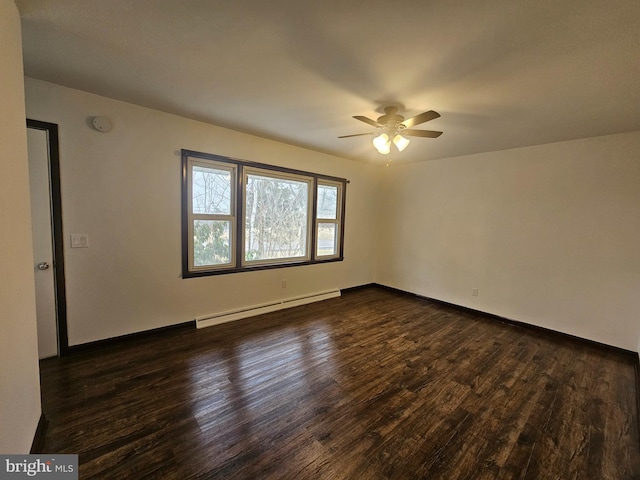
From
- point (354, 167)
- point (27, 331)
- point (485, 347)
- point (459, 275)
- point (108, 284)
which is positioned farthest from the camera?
point (354, 167)

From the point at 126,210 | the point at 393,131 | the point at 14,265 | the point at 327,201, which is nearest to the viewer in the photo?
the point at 14,265

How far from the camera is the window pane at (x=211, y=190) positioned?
3154 mm

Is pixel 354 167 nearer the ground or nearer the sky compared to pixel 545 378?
nearer the sky

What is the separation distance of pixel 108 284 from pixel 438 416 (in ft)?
10.6

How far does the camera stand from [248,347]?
279 centimetres

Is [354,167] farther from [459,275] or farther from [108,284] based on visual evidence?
[108,284]

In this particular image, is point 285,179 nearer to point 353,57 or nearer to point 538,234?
point 353,57

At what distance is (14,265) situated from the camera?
4.06 feet

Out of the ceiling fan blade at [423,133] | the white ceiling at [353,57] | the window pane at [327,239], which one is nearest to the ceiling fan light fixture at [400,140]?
the ceiling fan blade at [423,133]

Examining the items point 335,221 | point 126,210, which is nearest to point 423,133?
point 335,221

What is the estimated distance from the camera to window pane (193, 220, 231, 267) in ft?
10.6

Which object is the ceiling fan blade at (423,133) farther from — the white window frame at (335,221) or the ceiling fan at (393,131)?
the white window frame at (335,221)

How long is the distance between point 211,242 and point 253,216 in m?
0.67

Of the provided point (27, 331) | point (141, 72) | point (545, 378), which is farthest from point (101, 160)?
point (545, 378)
